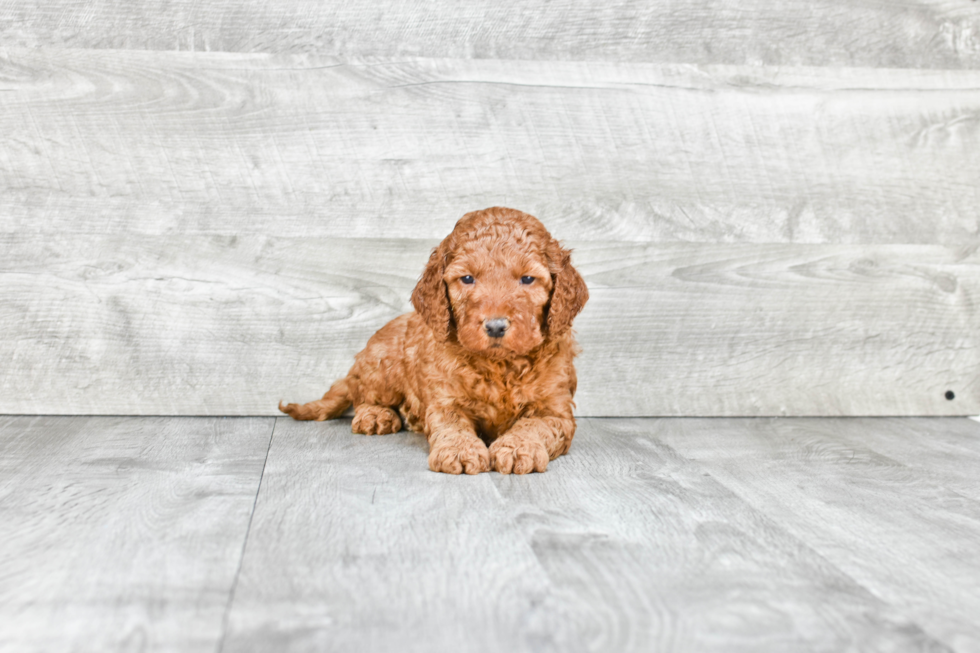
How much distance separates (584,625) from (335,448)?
4.84 feet

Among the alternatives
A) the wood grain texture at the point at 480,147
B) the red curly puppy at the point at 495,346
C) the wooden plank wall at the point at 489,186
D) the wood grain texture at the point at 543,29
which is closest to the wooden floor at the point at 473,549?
the red curly puppy at the point at 495,346

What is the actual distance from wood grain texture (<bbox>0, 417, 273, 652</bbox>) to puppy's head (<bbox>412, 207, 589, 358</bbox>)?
29.2 inches

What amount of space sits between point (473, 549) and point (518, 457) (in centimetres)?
65

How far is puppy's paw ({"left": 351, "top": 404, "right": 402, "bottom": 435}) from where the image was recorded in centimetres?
295

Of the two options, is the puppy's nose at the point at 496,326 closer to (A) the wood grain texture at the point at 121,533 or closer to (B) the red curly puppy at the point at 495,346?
Result: (B) the red curly puppy at the point at 495,346

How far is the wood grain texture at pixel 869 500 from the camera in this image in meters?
1.61

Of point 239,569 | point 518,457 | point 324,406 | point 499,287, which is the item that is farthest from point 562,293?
point 239,569

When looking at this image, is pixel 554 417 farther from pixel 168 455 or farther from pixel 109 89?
pixel 109 89

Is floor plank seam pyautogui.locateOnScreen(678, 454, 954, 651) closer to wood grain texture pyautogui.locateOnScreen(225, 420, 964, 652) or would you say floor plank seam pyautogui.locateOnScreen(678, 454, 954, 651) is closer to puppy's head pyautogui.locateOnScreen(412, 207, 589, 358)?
wood grain texture pyautogui.locateOnScreen(225, 420, 964, 652)

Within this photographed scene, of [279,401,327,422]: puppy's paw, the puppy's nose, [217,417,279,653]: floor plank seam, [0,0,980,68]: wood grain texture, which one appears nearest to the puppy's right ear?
the puppy's nose

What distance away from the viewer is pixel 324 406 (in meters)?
3.18

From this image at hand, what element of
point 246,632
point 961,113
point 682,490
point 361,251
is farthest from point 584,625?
point 961,113

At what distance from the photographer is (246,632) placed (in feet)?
4.42

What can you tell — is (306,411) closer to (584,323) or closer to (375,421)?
(375,421)
